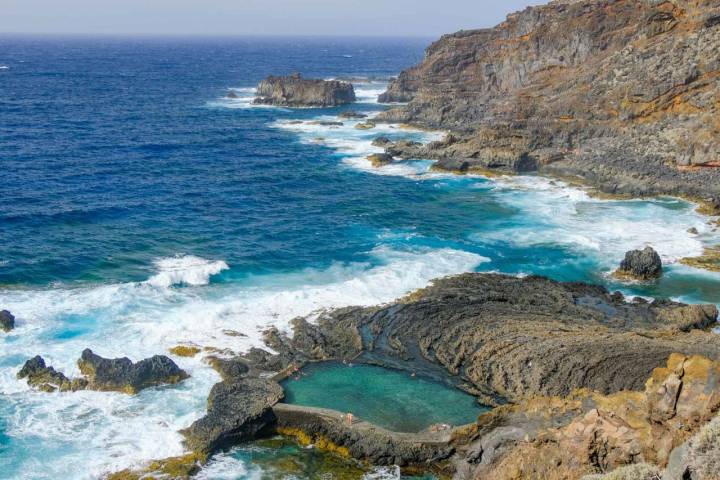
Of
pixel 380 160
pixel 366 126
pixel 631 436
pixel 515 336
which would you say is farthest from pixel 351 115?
pixel 631 436

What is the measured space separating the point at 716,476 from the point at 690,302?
29.2 m

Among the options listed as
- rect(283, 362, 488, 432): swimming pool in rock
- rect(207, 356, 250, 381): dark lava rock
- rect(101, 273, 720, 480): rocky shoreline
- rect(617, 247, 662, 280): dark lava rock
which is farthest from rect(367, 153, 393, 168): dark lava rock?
rect(207, 356, 250, 381): dark lava rock

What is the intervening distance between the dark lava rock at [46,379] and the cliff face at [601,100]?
49.8m

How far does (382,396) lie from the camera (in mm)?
31406

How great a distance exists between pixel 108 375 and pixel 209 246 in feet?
63.9

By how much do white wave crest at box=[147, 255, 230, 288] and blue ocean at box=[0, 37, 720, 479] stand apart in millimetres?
136

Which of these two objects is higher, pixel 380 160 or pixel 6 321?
pixel 380 160

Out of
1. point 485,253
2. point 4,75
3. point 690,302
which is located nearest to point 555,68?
point 485,253

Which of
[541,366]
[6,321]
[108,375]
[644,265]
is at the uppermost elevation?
[644,265]

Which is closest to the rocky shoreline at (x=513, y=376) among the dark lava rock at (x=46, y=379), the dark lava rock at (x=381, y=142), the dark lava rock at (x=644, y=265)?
the dark lava rock at (x=644, y=265)

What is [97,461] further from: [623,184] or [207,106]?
[207,106]

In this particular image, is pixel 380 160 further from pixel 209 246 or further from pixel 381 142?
pixel 209 246

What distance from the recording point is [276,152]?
83.6m

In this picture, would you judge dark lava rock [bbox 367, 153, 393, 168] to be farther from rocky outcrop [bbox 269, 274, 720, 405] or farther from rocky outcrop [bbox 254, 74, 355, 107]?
rocky outcrop [bbox 254, 74, 355, 107]
